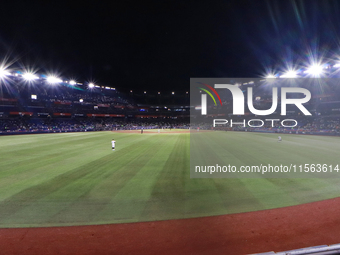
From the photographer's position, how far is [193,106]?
106m

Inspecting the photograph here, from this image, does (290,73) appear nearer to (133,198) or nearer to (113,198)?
(133,198)

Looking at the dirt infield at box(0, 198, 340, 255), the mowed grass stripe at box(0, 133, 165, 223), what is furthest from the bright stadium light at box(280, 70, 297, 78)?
the mowed grass stripe at box(0, 133, 165, 223)

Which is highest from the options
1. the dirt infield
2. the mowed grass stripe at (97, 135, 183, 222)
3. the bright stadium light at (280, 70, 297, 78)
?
the bright stadium light at (280, 70, 297, 78)

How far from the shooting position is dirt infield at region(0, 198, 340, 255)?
423 cm

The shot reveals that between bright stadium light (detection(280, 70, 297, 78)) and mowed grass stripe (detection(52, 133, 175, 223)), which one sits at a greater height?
bright stadium light (detection(280, 70, 297, 78))

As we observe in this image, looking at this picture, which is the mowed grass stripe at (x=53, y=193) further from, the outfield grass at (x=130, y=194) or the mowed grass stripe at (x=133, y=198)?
the mowed grass stripe at (x=133, y=198)

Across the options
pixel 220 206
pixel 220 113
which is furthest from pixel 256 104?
pixel 220 206

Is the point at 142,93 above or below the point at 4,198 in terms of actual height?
above

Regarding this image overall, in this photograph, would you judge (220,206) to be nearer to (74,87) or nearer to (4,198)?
(4,198)

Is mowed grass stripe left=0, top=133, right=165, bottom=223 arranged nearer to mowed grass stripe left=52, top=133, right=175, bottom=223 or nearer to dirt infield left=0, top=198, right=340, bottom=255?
mowed grass stripe left=52, top=133, right=175, bottom=223

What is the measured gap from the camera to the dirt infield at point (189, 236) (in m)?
4.23

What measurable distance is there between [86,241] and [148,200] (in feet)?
8.31

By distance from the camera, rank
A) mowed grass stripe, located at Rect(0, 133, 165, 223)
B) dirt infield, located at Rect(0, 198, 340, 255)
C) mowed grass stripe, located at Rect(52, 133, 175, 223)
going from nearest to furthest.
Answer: dirt infield, located at Rect(0, 198, 340, 255) < mowed grass stripe, located at Rect(52, 133, 175, 223) < mowed grass stripe, located at Rect(0, 133, 165, 223)

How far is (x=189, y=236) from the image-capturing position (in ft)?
15.3
